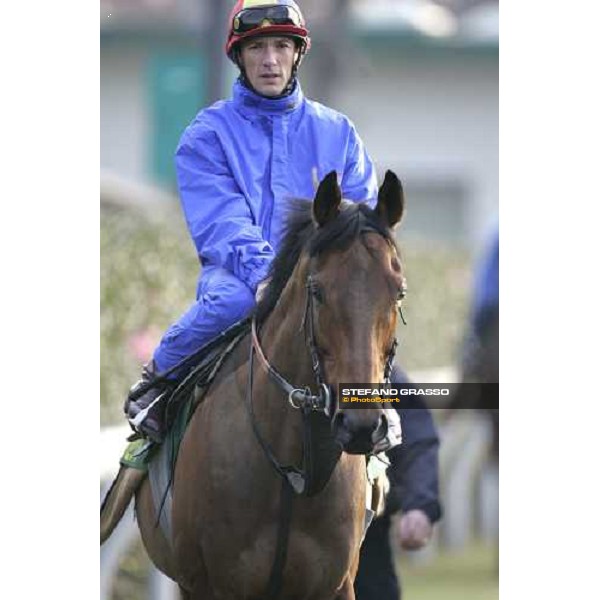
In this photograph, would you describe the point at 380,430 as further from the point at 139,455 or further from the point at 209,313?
the point at 139,455

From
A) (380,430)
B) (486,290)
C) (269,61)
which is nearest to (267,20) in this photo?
(269,61)

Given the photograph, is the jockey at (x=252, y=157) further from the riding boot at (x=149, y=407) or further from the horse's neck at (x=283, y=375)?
the horse's neck at (x=283, y=375)

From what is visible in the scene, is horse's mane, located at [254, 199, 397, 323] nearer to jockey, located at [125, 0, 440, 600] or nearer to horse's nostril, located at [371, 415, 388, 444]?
jockey, located at [125, 0, 440, 600]

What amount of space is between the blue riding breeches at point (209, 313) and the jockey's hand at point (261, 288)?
0.37ft

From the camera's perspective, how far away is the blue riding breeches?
16.9 feet

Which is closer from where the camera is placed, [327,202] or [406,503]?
[327,202]

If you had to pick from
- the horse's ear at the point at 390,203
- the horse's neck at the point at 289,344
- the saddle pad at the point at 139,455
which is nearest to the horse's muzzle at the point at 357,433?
the horse's neck at the point at 289,344

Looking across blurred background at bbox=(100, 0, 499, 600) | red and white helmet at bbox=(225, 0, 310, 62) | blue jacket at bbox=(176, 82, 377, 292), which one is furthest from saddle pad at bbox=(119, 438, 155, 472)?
red and white helmet at bbox=(225, 0, 310, 62)

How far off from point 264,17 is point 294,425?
126cm

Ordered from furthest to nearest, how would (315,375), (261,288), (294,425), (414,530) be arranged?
(414,530) < (261,288) < (294,425) < (315,375)

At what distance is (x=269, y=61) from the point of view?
530 cm

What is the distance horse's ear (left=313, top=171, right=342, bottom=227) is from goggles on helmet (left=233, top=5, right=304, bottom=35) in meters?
0.88

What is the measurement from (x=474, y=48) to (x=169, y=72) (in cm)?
129

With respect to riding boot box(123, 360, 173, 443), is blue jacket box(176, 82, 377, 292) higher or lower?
higher
